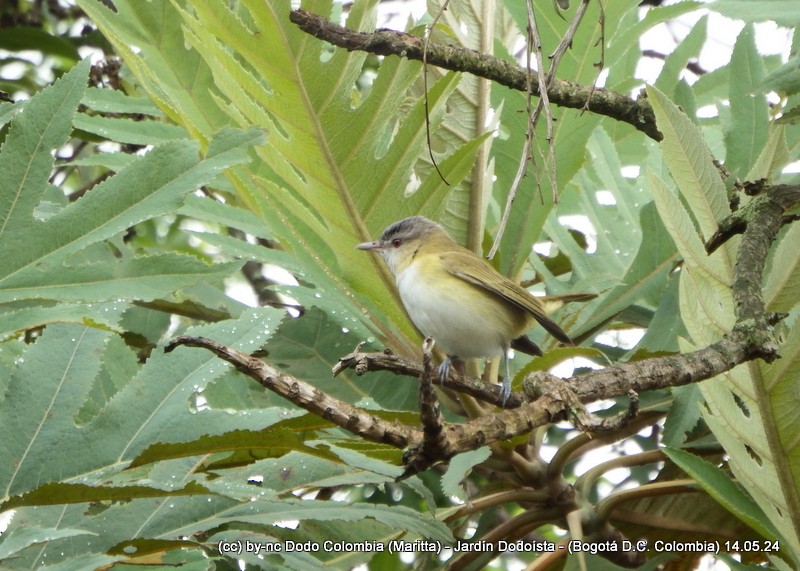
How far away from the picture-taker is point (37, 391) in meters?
2.11

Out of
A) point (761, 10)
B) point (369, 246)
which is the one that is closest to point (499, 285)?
point (369, 246)

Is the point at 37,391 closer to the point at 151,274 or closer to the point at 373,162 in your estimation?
the point at 151,274

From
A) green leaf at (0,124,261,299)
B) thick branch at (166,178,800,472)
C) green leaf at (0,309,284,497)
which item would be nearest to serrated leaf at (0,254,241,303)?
green leaf at (0,124,261,299)

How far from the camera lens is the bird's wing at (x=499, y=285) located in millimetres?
2838

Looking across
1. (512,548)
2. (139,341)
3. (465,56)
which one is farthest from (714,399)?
(139,341)

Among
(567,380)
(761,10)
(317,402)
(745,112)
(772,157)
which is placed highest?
(745,112)

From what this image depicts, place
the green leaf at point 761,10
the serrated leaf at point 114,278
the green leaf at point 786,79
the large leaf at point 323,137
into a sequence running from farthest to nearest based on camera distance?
the large leaf at point 323,137
the serrated leaf at point 114,278
the green leaf at point 761,10
the green leaf at point 786,79

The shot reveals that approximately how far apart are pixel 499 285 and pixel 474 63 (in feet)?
4.02

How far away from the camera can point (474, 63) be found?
2.07 metres

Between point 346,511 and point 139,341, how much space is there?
1417 millimetres

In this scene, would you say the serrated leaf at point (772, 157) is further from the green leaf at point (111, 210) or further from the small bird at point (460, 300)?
the green leaf at point (111, 210)

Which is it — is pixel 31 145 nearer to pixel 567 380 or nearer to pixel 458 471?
pixel 458 471

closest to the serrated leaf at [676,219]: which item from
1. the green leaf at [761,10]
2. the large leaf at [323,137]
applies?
the green leaf at [761,10]

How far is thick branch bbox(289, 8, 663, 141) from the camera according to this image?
1.88 meters
